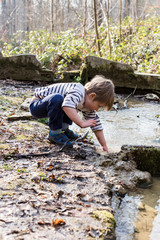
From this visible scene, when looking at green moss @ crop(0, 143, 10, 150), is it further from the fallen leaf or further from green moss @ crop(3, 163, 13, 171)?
the fallen leaf

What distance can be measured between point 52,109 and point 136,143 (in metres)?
1.40

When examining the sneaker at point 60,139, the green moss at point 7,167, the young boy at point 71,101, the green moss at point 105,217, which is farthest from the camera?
the sneaker at point 60,139

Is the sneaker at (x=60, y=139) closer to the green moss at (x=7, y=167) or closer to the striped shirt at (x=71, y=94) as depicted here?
the striped shirt at (x=71, y=94)

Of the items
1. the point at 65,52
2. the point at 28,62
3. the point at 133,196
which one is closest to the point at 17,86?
the point at 28,62

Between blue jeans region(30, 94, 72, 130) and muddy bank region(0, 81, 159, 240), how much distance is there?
29 cm

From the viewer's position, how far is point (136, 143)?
347 centimetres

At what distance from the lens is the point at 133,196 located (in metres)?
2.18

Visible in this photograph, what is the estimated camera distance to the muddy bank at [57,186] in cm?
137

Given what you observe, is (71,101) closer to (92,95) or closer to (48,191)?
(92,95)

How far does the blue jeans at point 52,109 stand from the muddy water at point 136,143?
29.6 inches

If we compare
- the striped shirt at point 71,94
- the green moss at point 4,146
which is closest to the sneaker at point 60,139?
the striped shirt at point 71,94

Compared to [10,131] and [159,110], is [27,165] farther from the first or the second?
[159,110]

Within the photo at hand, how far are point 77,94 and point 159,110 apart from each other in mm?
3471

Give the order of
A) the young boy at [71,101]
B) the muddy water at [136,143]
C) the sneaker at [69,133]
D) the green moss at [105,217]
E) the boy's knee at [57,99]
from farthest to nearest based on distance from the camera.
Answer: the sneaker at [69,133]
the boy's knee at [57,99]
the young boy at [71,101]
the muddy water at [136,143]
the green moss at [105,217]
